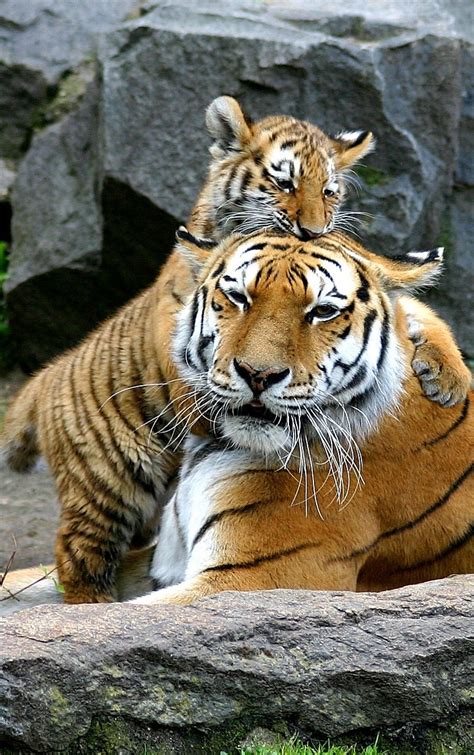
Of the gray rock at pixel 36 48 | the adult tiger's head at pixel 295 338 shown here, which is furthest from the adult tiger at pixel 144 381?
the gray rock at pixel 36 48

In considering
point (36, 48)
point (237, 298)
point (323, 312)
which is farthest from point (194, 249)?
point (36, 48)

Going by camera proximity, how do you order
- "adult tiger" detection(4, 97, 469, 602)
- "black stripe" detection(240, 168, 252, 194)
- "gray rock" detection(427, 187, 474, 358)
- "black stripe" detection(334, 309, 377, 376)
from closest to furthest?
"black stripe" detection(334, 309, 377, 376)
"adult tiger" detection(4, 97, 469, 602)
"black stripe" detection(240, 168, 252, 194)
"gray rock" detection(427, 187, 474, 358)

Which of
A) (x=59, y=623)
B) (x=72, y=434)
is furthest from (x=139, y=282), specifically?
(x=59, y=623)

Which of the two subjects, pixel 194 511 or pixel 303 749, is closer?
pixel 303 749

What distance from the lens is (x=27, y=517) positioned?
18.7 feet

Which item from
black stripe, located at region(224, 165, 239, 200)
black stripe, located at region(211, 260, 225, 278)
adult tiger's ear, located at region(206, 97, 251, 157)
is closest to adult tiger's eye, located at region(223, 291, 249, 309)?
black stripe, located at region(211, 260, 225, 278)

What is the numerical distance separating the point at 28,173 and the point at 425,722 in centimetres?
557

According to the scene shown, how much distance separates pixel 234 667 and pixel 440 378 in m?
1.34

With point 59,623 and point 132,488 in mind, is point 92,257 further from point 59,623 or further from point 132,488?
point 59,623

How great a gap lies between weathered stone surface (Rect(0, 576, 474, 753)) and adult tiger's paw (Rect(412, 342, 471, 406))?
0.93 meters

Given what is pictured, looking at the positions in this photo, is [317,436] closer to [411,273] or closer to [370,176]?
[411,273]

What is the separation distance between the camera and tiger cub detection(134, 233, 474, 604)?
331 centimetres

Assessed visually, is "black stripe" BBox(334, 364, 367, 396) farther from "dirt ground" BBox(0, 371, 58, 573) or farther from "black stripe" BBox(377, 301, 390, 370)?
"dirt ground" BBox(0, 371, 58, 573)

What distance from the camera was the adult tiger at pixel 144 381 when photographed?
174 inches
